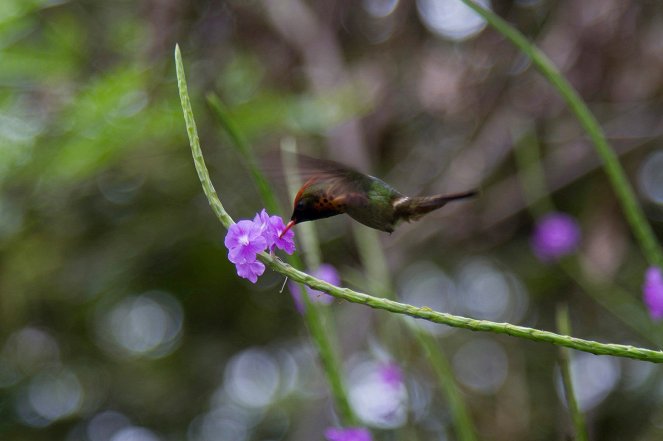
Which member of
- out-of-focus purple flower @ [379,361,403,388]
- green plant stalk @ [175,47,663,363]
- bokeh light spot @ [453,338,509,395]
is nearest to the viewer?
green plant stalk @ [175,47,663,363]

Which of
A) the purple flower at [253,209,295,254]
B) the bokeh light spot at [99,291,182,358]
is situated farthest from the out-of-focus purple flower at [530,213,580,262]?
the bokeh light spot at [99,291,182,358]

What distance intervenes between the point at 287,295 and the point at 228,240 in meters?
2.49

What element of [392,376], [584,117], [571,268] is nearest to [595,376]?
[571,268]

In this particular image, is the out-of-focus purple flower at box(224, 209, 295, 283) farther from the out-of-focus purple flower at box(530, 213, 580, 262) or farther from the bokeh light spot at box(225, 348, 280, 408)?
the bokeh light spot at box(225, 348, 280, 408)

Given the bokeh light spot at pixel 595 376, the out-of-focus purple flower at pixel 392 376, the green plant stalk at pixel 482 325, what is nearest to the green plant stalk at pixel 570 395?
the green plant stalk at pixel 482 325

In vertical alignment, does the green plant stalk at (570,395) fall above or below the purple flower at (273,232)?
above

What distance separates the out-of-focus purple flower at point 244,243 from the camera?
73 cm

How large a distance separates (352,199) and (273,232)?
0.09 meters

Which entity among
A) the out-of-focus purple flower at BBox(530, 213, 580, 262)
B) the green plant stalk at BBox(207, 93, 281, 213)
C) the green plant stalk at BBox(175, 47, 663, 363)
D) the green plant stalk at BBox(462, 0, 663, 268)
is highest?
the out-of-focus purple flower at BBox(530, 213, 580, 262)

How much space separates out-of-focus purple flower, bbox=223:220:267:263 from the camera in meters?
0.73

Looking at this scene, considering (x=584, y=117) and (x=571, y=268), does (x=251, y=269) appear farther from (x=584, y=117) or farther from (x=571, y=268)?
(x=571, y=268)

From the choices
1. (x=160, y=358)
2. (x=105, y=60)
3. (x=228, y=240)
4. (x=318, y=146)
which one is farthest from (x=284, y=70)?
(x=228, y=240)

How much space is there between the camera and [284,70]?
2877 mm

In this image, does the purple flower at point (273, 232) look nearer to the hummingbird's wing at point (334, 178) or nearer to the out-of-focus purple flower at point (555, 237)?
the hummingbird's wing at point (334, 178)
